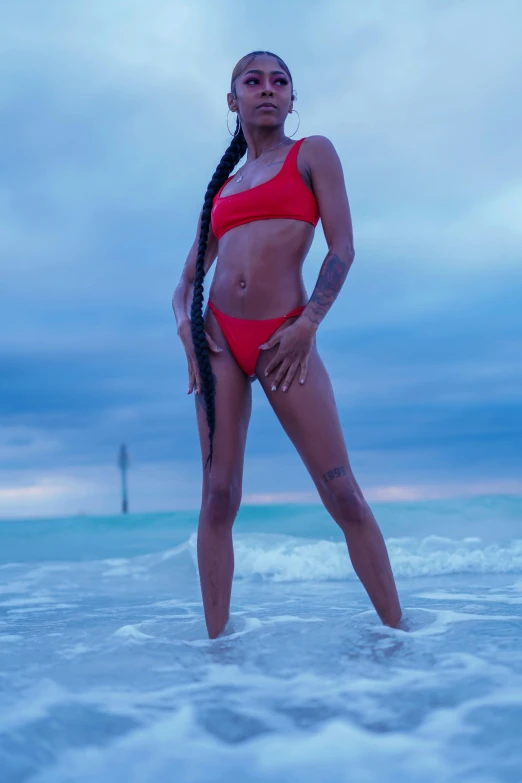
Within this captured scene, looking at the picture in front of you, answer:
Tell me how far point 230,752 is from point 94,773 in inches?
13.7

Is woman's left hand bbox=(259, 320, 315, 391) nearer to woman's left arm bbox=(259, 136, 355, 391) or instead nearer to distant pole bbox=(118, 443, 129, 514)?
woman's left arm bbox=(259, 136, 355, 391)

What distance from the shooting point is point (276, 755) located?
1.85m

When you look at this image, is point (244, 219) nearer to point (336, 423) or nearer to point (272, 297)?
point (272, 297)

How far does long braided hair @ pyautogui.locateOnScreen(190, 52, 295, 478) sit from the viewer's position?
10.1ft

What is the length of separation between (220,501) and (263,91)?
69.9 inches

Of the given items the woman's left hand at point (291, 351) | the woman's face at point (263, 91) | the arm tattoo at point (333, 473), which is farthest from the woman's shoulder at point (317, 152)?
the arm tattoo at point (333, 473)

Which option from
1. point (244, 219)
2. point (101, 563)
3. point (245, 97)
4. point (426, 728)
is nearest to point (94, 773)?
point (426, 728)

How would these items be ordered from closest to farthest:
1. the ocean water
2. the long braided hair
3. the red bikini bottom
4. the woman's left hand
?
the ocean water → the woman's left hand → the red bikini bottom → the long braided hair

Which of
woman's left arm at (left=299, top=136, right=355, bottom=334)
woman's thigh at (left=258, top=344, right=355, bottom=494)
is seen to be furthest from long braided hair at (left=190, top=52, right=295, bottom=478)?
woman's left arm at (left=299, top=136, right=355, bottom=334)

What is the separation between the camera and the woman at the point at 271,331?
293 centimetres

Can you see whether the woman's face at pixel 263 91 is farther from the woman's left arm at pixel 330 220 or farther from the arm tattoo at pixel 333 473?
the arm tattoo at pixel 333 473

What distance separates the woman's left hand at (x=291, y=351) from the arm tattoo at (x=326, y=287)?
2.5 inches

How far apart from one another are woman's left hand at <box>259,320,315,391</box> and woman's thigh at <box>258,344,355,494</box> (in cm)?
4

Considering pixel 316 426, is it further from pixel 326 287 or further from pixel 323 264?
pixel 323 264
